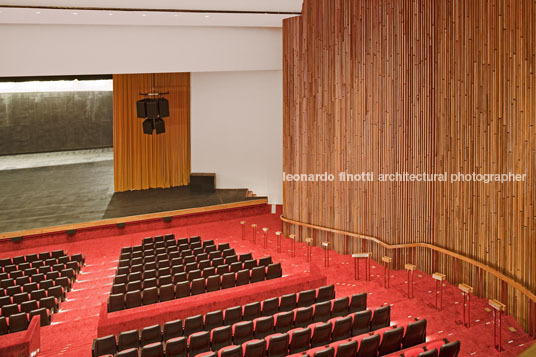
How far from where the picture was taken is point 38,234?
1016cm

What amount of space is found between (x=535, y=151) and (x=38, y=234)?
8273 mm

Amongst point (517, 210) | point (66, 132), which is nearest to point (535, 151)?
point (517, 210)

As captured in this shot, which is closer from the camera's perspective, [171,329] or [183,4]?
[171,329]

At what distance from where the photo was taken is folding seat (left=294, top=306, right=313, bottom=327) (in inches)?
232

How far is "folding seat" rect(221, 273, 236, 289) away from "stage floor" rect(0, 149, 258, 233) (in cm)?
417

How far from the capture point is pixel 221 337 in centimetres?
553

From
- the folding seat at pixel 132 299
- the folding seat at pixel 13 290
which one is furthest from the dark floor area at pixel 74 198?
the folding seat at pixel 132 299

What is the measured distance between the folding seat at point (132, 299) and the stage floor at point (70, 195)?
4.15 meters

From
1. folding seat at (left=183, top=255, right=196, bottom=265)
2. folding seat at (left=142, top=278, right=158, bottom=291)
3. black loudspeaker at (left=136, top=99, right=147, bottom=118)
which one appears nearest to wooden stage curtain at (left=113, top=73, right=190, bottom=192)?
black loudspeaker at (left=136, top=99, right=147, bottom=118)

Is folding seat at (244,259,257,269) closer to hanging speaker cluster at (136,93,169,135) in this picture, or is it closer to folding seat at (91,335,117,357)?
folding seat at (91,335,117,357)

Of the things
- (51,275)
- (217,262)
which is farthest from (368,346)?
(51,275)

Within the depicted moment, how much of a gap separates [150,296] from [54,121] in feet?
29.1

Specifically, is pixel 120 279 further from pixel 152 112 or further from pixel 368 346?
pixel 152 112

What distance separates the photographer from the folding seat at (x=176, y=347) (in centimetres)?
519
